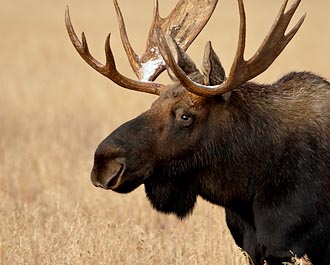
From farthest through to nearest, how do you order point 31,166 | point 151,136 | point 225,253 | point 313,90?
1. point 31,166
2. point 225,253
3. point 313,90
4. point 151,136

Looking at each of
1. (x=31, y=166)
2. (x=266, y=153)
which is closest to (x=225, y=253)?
(x=266, y=153)

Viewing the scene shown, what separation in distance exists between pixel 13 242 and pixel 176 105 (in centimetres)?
206

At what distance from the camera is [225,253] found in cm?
720

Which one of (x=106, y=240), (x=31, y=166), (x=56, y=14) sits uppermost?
(x=106, y=240)

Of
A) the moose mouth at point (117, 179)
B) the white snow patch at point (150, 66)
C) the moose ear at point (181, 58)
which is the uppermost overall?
the moose ear at point (181, 58)

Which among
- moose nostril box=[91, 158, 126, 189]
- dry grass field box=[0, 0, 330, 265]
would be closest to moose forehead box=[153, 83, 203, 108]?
moose nostril box=[91, 158, 126, 189]

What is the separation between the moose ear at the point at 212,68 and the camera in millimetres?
5664

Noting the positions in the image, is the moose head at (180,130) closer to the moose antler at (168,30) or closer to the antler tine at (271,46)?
the antler tine at (271,46)

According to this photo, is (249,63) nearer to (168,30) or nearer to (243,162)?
(243,162)

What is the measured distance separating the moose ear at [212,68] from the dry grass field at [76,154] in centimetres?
128

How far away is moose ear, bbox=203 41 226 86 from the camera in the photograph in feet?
18.6

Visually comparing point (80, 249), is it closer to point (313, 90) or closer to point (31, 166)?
point (313, 90)

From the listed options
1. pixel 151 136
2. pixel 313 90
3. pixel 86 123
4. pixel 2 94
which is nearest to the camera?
A: pixel 151 136

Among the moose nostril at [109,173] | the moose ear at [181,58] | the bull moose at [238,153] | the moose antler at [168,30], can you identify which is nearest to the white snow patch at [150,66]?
the moose antler at [168,30]
